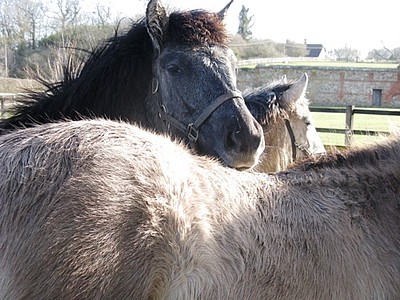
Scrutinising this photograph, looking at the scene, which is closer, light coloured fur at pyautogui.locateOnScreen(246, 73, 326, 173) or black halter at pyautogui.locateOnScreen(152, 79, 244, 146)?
black halter at pyautogui.locateOnScreen(152, 79, 244, 146)

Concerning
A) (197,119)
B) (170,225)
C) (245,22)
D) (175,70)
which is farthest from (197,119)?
(245,22)

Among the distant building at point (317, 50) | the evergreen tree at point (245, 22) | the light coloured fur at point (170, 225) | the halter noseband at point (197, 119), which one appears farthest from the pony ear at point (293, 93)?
the distant building at point (317, 50)

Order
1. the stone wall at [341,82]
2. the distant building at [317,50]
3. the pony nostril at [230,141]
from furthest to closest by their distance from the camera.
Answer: the distant building at [317,50] < the stone wall at [341,82] < the pony nostril at [230,141]

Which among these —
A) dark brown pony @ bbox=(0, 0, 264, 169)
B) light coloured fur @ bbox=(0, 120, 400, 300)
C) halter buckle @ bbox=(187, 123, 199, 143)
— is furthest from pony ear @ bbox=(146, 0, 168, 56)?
light coloured fur @ bbox=(0, 120, 400, 300)

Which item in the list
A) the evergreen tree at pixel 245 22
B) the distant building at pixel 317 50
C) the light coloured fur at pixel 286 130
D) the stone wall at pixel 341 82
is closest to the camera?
the light coloured fur at pixel 286 130

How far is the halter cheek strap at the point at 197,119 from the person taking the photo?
141 inches

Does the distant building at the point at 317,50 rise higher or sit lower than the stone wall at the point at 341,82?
higher

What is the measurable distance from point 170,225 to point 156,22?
209cm

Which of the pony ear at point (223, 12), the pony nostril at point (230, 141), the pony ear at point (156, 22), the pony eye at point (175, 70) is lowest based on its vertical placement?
the pony nostril at point (230, 141)

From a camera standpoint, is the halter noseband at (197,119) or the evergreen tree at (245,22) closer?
the halter noseband at (197,119)

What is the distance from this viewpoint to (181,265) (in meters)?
2.01

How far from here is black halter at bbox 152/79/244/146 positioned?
11.7 ft

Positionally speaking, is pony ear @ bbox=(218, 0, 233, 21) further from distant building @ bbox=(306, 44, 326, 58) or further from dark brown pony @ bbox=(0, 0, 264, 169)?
distant building @ bbox=(306, 44, 326, 58)

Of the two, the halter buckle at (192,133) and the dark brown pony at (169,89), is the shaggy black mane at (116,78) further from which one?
the halter buckle at (192,133)
